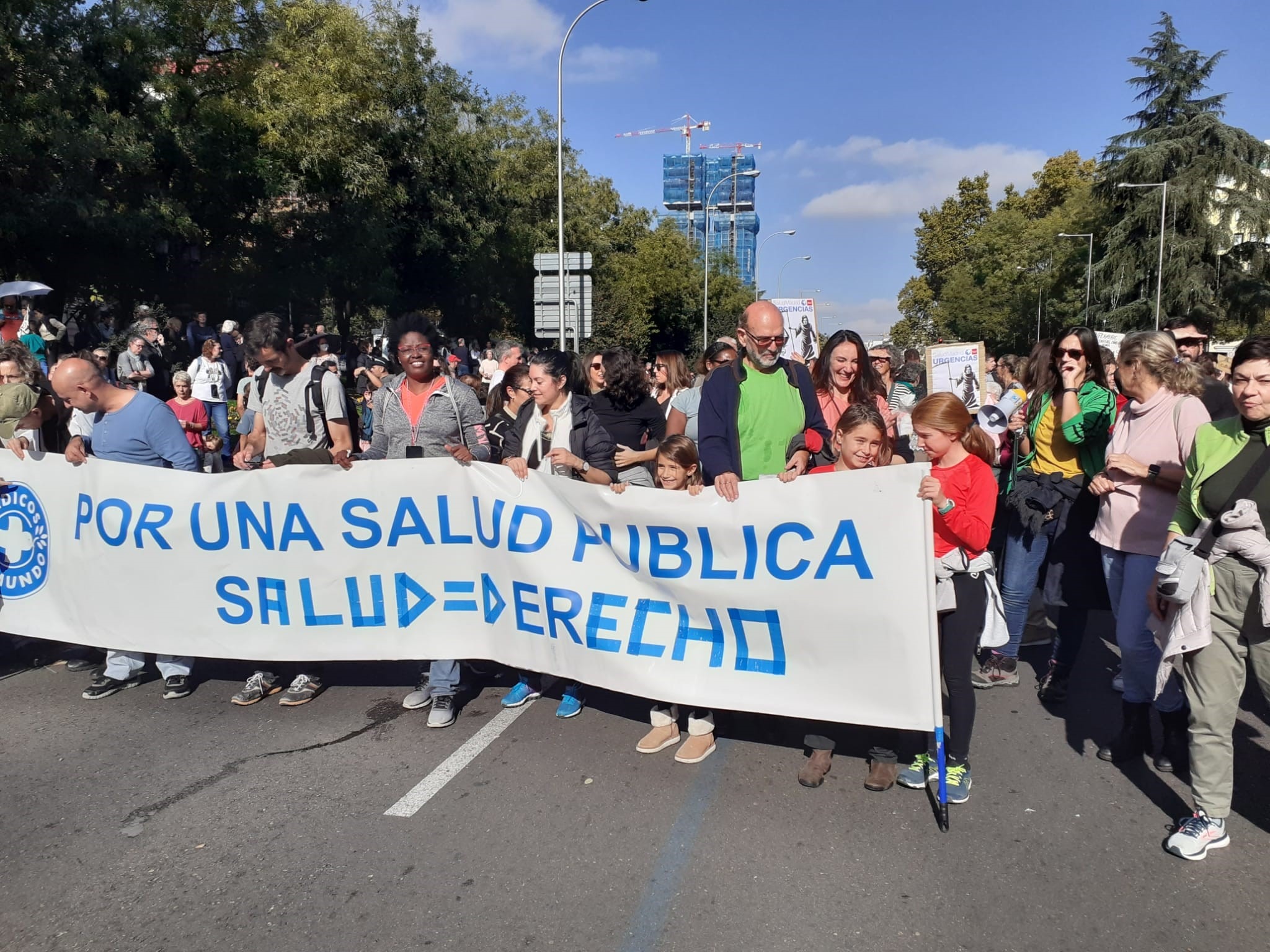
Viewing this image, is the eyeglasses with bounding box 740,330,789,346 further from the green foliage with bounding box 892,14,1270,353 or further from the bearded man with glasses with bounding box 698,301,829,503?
the green foliage with bounding box 892,14,1270,353

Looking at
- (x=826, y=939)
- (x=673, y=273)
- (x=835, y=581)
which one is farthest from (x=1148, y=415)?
(x=673, y=273)

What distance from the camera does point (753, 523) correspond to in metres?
4.11

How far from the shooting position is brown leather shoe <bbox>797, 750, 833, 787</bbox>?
4.07 meters

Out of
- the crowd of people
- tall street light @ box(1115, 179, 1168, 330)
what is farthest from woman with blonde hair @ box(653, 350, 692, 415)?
tall street light @ box(1115, 179, 1168, 330)

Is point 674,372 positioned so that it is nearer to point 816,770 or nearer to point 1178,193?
point 816,770

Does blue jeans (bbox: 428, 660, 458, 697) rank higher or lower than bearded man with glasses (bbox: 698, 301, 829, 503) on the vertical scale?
lower

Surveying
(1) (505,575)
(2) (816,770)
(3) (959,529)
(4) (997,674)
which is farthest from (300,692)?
(4) (997,674)

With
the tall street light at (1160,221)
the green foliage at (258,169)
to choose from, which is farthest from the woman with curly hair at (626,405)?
the tall street light at (1160,221)

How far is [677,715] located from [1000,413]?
13.5ft

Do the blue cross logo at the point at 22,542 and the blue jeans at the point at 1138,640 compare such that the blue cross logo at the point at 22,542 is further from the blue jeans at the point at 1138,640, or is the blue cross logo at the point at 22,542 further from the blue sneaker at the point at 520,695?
the blue jeans at the point at 1138,640

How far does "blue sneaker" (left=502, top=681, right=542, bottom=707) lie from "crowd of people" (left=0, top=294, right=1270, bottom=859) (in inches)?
0.5

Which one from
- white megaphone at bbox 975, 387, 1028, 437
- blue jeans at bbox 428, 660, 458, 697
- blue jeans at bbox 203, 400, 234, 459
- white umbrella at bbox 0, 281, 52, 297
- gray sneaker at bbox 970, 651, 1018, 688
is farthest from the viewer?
blue jeans at bbox 203, 400, 234, 459

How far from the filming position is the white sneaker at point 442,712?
15.7 ft

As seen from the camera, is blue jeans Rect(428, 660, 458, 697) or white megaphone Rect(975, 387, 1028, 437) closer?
blue jeans Rect(428, 660, 458, 697)
